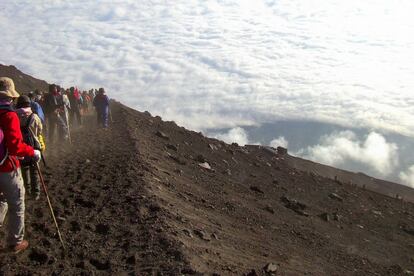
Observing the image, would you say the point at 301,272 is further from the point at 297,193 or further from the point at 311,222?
the point at 297,193

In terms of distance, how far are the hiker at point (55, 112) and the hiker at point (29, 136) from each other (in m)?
8.18

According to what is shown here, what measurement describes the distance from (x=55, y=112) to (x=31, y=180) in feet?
28.9

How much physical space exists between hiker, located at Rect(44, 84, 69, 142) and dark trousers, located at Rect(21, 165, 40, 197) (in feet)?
27.2

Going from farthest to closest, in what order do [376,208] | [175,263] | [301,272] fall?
1. [376,208]
2. [301,272]
3. [175,263]

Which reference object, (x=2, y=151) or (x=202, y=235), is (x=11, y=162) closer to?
(x=2, y=151)

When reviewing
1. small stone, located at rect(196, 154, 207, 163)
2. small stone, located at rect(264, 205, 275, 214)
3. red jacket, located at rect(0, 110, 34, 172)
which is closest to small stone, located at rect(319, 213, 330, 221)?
small stone, located at rect(264, 205, 275, 214)

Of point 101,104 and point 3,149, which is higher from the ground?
point 3,149

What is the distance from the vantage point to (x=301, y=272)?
36.0 feet

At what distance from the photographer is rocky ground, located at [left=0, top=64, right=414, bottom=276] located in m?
8.39

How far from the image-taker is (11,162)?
23.9ft

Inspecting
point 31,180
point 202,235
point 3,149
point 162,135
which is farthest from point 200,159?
point 3,149

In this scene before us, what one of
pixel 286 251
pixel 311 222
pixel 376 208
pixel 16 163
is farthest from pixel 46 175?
pixel 376 208

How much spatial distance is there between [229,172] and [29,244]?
575 inches

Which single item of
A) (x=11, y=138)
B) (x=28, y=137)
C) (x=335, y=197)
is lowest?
(x=335, y=197)
